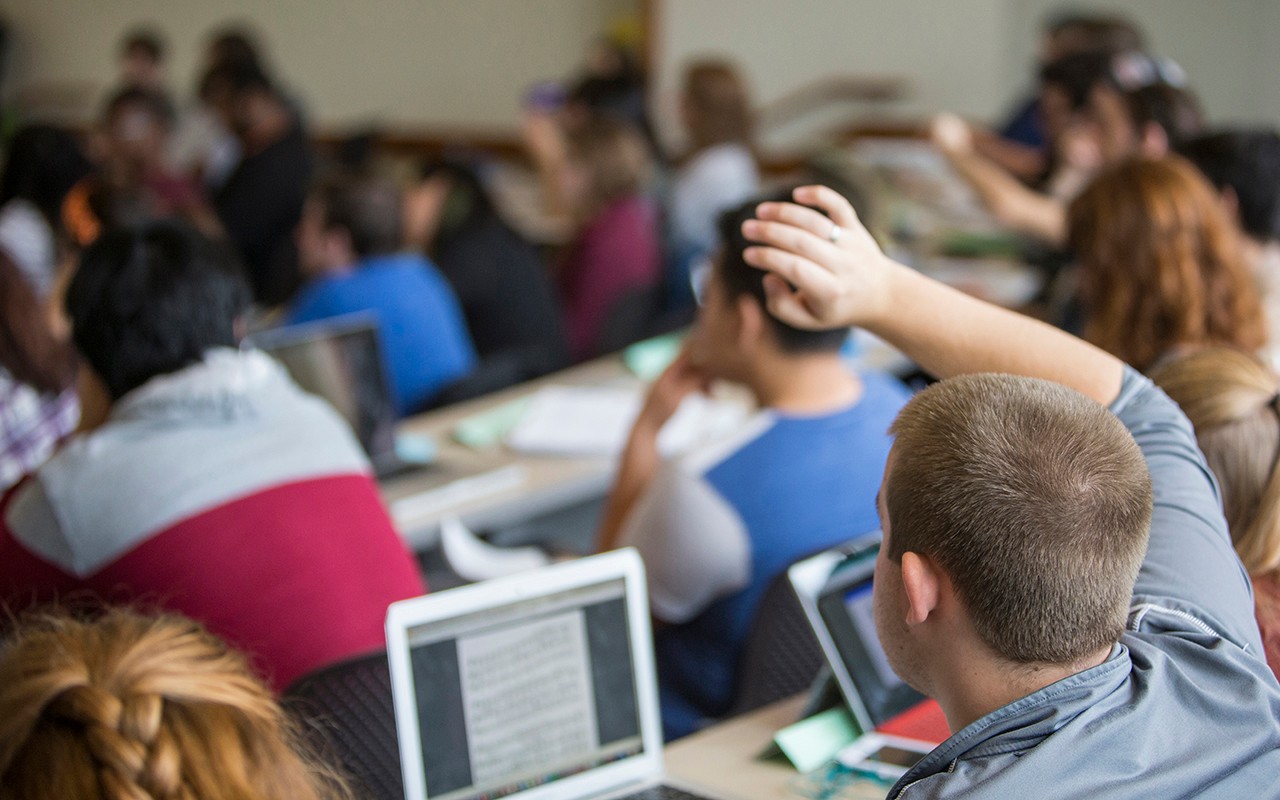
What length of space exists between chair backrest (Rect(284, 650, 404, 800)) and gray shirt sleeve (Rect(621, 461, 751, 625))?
52cm

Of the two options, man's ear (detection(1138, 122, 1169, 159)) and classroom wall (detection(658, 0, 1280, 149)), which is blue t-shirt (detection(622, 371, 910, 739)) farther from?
classroom wall (detection(658, 0, 1280, 149))

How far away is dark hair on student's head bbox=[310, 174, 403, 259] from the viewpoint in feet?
11.5

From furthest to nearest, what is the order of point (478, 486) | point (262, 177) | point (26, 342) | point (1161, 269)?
point (262, 177)
point (478, 486)
point (26, 342)
point (1161, 269)

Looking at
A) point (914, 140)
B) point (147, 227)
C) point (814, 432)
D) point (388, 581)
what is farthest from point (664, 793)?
point (914, 140)

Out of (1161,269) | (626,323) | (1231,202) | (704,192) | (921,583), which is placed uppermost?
(921,583)

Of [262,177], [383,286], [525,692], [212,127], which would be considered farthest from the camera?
[212,127]

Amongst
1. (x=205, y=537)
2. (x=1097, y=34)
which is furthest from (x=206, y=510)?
(x=1097, y=34)

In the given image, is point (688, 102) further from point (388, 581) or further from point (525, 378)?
point (388, 581)

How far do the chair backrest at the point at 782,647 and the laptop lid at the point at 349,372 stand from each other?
128 centimetres

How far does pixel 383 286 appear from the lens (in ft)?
11.3

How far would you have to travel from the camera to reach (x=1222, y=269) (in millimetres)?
2328

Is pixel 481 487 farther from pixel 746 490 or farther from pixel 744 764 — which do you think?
pixel 744 764

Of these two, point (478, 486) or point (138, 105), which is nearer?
point (478, 486)

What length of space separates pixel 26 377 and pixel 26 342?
0.22ft
